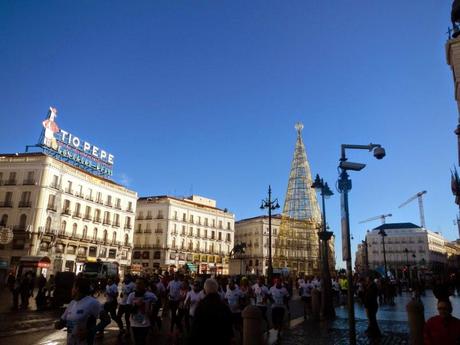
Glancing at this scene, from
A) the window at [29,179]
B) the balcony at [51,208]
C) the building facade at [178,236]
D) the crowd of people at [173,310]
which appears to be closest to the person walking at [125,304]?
the crowd of people at [173,310]

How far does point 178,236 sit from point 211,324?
6537 cm

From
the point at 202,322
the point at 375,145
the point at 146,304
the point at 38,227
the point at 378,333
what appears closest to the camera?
the point at 202,322

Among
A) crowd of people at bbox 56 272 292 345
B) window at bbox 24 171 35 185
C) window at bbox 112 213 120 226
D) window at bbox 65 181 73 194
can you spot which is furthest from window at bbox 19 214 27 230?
crowd of people at bbox 56 272 292 345

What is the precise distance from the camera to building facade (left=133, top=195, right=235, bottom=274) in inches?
2608

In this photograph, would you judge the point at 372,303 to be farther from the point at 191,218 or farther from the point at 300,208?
the point at 191,218

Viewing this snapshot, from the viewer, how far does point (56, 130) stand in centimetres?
5053

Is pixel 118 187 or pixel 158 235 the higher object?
pixel 118 187

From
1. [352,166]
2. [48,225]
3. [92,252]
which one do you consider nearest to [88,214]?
[92,252]

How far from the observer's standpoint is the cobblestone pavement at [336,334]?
1041cm

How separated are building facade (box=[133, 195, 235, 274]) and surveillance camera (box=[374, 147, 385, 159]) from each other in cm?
5618

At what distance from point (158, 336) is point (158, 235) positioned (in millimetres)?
57538

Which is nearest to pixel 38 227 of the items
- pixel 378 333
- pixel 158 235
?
pixel 158 235

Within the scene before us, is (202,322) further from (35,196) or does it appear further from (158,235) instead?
(158,235)

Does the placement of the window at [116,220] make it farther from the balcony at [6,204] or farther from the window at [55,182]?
the balcony at [6,204]
